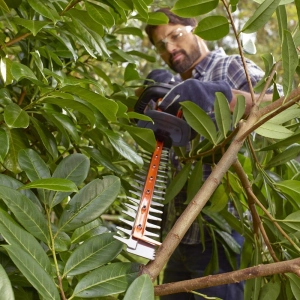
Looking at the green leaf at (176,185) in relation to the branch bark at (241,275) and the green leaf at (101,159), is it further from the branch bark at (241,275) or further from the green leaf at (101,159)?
the branch bark at (241,275)

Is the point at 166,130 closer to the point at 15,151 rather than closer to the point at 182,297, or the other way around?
the point at 15,151

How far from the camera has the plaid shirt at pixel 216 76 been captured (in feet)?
5.19

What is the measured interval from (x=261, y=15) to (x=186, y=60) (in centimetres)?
124

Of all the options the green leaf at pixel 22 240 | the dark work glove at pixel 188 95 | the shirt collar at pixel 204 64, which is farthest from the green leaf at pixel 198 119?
the shirt collar at pixel 204 64

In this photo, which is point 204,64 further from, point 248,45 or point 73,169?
point 73,169

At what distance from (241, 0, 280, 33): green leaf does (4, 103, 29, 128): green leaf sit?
1.32ft

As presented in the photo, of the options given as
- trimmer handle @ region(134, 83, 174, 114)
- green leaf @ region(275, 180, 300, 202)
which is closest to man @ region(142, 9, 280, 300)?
trimmer handle @ region(134, 83, 174, 114)

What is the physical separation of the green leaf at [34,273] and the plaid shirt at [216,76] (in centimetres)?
95

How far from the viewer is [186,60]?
198 cm

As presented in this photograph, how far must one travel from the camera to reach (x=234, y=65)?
1768mm

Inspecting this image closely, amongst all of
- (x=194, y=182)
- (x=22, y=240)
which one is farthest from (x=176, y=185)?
(x=22, y=240)

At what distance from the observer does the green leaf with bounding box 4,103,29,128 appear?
630 mm

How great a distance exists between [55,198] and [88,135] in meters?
0.30

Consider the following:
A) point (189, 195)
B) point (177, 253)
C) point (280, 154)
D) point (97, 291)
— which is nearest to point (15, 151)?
→ point (97, 291)
